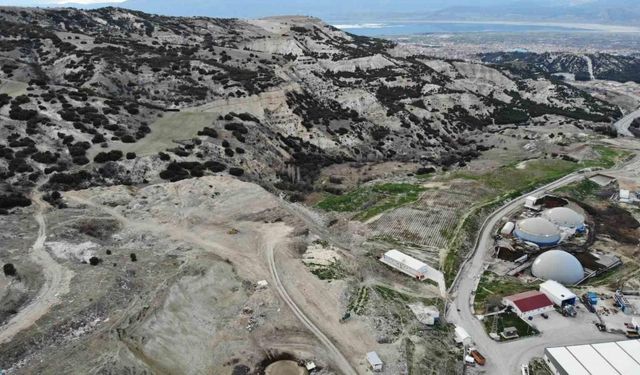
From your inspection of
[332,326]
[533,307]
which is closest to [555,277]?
[533,307]

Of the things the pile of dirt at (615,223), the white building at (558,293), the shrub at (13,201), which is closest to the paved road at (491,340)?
the white building at (558,293)

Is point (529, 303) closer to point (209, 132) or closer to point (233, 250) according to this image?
point (233, 250)

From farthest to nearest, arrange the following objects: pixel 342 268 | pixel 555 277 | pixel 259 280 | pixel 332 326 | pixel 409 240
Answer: pixel 409 240
pixel 555 277
pixel 342 268
pixel 259 280
pixel 332 326

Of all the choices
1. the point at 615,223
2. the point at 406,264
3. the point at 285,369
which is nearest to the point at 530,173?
the point at 615,223

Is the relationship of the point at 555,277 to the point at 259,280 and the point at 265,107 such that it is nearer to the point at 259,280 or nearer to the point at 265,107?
the point at 259,280

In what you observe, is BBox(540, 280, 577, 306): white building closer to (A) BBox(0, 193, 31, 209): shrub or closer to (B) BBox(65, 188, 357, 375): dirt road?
(B) BBox(65, 188, 357, 375): dirt road

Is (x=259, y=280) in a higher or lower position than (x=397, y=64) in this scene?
lower

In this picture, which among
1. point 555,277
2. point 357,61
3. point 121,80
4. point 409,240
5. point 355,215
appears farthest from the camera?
point 357,61

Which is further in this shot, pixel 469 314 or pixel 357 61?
pixel 357 61
